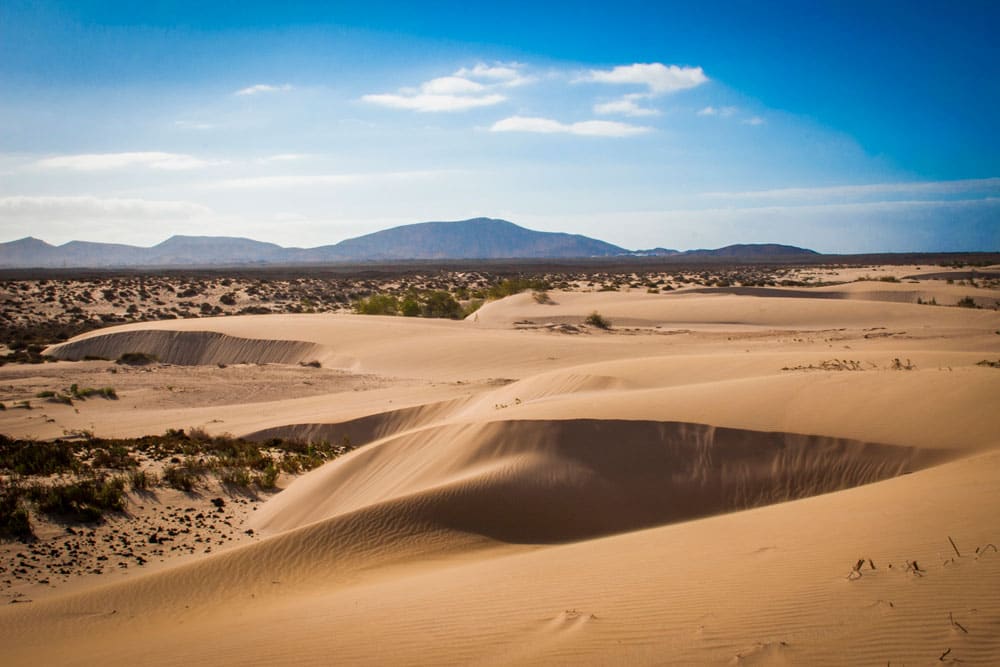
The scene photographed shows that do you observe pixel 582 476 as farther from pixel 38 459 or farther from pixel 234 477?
pixel 38 459

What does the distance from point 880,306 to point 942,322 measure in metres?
3.89

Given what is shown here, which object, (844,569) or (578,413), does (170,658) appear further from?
(578,413)

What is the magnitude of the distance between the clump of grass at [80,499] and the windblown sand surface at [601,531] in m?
1.55

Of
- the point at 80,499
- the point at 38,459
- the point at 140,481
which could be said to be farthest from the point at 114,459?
the point at 80,499

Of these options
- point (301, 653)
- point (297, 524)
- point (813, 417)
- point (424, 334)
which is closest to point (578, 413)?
point (813, 417)

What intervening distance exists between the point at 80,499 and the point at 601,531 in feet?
20.2

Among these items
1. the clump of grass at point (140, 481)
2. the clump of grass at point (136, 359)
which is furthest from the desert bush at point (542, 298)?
the clump of grass at point (140, 481)

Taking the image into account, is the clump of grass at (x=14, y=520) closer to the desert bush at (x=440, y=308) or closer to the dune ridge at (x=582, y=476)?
the dune ridge at (x=582, y=476)

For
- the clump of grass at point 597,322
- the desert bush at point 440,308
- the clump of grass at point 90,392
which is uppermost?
the desert bush at point 440,308

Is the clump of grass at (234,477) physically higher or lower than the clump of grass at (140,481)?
lower

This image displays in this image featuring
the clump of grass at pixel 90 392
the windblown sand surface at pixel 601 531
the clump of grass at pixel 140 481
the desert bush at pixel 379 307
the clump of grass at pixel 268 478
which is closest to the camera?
the windblown sand surface at pixel 601 531

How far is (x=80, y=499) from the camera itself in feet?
28.0

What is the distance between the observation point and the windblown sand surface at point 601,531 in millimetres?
4156

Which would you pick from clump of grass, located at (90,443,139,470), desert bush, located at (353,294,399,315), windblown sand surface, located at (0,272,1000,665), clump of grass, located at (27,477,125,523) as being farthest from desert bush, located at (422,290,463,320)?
clump of grass, located at (27,477,125,523)
